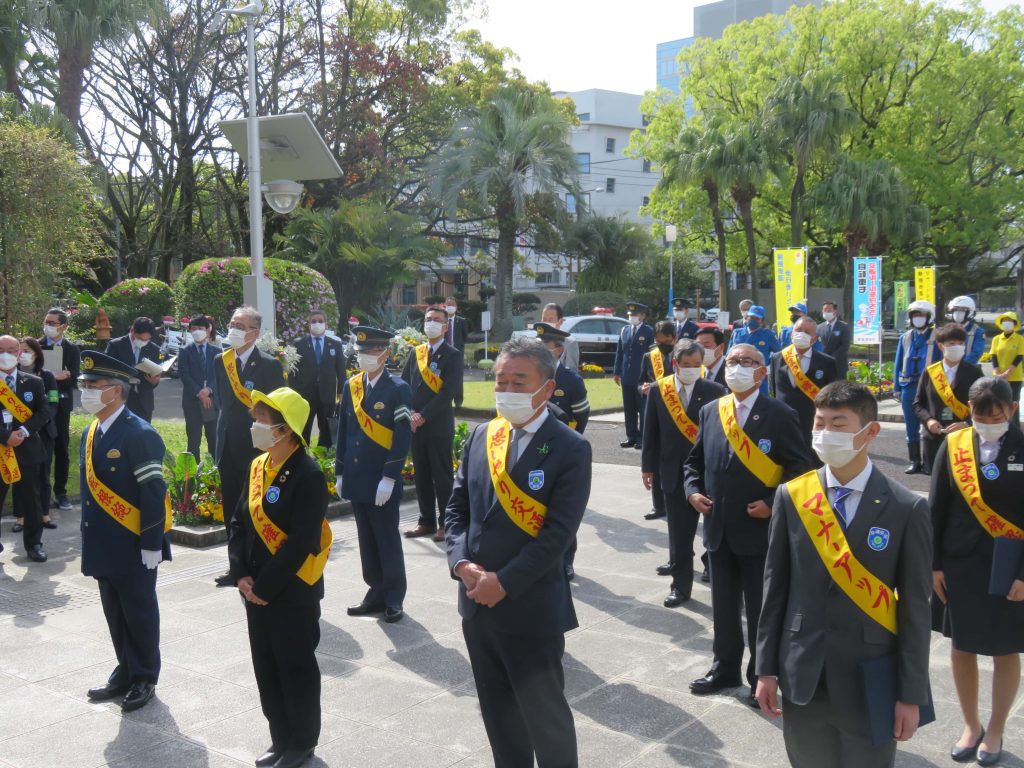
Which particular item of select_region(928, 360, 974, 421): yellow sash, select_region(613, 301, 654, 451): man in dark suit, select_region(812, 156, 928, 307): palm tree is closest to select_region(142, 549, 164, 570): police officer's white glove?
select_region(928, 360, 974, 421): yellow sash

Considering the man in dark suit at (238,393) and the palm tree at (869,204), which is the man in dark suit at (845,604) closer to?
the man in dark suit at (238,393)

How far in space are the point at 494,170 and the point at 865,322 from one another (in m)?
14.9

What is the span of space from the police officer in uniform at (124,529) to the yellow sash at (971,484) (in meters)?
4.04

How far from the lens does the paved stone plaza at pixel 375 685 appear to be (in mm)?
4578

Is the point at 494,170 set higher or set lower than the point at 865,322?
higher

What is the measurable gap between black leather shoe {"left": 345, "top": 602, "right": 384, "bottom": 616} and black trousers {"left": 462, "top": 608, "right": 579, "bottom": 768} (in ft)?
10.1

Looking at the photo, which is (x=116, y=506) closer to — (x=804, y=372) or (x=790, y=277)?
(x=804, y=372)

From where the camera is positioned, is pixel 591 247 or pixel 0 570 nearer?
pixel 0 570

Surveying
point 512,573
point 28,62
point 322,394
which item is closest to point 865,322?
point 322,394

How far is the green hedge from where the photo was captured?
62.8ft

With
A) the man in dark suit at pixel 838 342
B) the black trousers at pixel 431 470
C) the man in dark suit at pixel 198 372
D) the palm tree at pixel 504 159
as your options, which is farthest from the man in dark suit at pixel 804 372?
the palm tree at pixel 504 159

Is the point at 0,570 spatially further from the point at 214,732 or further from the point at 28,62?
the point at 28,62

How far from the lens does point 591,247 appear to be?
40.8m

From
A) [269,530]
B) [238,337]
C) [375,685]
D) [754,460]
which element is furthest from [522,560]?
[238,337]
